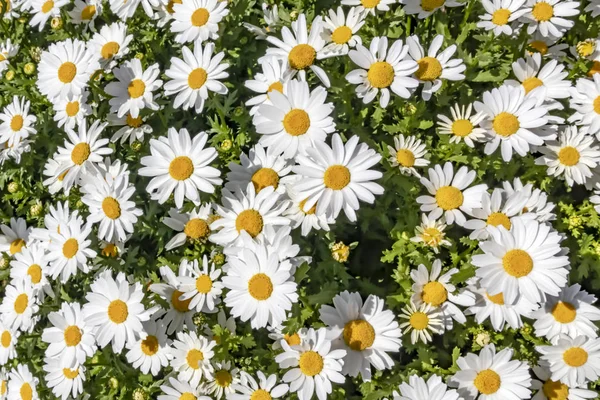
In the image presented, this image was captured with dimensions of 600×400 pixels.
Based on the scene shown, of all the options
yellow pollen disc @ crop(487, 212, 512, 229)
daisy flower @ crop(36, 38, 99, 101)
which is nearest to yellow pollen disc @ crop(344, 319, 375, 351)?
yellow pollen disc @ crop(487, 212, 512, 229)

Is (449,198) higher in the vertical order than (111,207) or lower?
higher

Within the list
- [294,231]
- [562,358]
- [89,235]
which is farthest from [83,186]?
[562,358]

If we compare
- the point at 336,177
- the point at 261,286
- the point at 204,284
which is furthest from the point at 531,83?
the point at 204,284

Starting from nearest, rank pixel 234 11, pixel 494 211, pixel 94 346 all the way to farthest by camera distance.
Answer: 1. pixel 494 211
2. pixel 94 346
3. pixel 234 11

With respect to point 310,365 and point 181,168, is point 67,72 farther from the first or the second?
point 310,365

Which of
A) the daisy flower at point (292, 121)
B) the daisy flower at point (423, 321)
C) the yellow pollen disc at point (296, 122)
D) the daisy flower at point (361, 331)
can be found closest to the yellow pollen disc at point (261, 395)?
the daisy flower at point (361, 331)

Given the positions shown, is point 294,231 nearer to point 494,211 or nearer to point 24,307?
point 494,211

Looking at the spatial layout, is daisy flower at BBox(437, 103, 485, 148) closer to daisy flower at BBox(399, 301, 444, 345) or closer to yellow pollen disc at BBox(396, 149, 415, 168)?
yellow pollen disc at BBox(396, 149, 415, 168)
